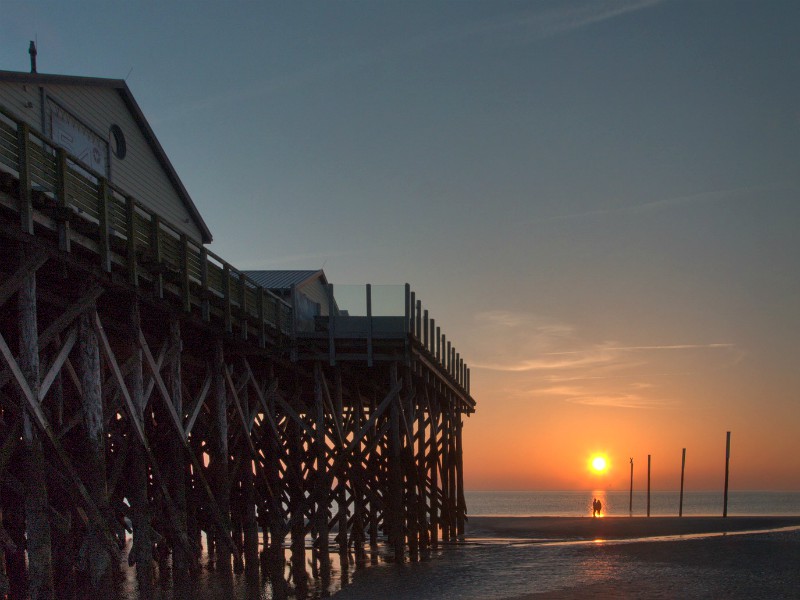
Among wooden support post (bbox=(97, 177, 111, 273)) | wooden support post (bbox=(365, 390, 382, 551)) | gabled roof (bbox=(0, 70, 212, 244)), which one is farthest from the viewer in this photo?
wooden support post (bbox=(365, 390, 382, 551))

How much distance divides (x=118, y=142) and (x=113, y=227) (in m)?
7.30

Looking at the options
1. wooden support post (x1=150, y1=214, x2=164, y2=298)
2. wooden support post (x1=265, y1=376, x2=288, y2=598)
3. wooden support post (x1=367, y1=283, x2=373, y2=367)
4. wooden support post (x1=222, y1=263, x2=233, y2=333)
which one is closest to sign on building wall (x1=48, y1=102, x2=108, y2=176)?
wooden support post (x1=150, y1=214, x2=164, y2=298)

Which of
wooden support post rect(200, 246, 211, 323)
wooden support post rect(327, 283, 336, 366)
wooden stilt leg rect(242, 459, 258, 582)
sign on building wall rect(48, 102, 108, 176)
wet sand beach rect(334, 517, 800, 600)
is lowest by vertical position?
wet sand beach rect(334, 517, 800, 600)

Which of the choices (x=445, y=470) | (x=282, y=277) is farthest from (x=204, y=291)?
(x=445, y=470)

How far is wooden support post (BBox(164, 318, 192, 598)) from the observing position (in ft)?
64.0

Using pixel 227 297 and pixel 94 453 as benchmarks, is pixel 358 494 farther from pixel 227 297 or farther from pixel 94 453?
pixel 94 453

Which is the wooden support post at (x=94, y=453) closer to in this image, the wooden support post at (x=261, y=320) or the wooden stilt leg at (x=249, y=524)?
the wooden stilt leg at (x=249, y=524)

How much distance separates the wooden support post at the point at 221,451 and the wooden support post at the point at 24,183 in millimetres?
8536

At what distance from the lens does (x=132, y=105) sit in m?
→ 25.0

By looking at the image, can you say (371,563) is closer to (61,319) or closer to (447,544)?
(447,544)

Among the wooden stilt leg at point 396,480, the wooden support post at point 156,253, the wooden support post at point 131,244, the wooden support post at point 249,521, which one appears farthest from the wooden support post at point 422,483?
the wooden support post at point 131,244

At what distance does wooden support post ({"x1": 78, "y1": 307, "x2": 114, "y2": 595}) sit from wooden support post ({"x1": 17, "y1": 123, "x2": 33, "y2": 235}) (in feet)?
7.04

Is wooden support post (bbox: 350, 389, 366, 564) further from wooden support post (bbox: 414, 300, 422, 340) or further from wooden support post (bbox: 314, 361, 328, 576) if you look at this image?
wooden support post (bbox: 414, 300, 422, 340)

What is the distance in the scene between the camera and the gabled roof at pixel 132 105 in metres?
20.1
